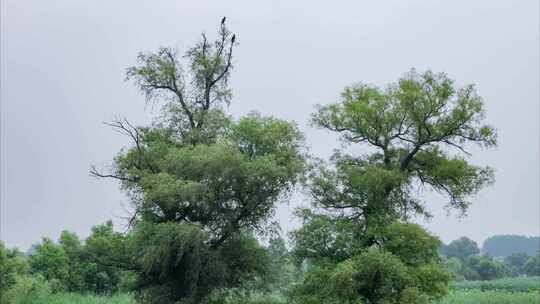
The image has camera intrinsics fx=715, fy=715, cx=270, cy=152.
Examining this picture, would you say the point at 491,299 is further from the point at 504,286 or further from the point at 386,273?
the point at 504,286

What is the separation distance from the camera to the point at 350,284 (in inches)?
910

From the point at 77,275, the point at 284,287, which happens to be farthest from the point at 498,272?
the point at 284,287

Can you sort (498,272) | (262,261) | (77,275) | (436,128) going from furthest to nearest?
(498,272) < (77,275) < (262,261) < (436,128)

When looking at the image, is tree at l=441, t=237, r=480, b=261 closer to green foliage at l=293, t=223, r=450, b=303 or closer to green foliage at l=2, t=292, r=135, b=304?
green foliage at l=2, t=292, r=135, b=304

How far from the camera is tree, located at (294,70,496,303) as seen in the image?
979 inches

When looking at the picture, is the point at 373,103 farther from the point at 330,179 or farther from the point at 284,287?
the point at 284,287

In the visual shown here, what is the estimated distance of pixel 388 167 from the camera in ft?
84.2

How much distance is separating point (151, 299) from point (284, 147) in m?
7.43

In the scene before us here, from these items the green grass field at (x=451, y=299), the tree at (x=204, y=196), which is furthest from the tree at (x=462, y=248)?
the tree at (x=204, y=196)

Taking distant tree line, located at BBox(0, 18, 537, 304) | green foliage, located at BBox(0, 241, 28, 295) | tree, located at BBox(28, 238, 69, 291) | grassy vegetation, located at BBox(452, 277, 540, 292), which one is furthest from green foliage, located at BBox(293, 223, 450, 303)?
grassy vegetation, located at BBox(452, 277, 540, 292)

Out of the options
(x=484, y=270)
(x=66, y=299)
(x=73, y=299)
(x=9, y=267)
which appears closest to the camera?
(x=66, y=299)

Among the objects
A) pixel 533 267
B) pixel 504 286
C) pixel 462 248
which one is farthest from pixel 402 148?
pixel 462 248

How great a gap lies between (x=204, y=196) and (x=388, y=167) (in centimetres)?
666

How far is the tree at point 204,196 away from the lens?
25125mm
